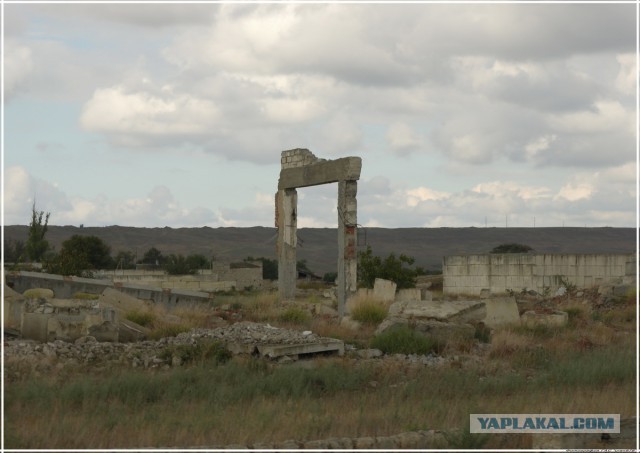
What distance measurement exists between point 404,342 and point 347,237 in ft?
23.3

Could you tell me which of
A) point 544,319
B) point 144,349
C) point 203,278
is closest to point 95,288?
Answer: point 144,349

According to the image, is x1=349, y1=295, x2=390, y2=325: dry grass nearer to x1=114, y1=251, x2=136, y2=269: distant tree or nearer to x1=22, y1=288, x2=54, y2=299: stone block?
x1=22, y1=288, x2=54, y2=299: stone block

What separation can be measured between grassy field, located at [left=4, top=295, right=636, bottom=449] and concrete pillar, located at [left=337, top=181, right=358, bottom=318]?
22.2 ft

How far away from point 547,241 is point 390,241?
2119 centimetres

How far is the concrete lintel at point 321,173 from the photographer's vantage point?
23.1 meters

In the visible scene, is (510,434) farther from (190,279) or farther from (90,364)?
(190,279)

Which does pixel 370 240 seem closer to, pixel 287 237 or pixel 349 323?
pixel 287 237

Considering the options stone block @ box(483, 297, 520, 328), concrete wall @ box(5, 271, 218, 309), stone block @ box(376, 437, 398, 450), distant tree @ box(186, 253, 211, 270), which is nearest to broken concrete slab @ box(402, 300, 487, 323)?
stone block @ box(483, 297, 520, 328)

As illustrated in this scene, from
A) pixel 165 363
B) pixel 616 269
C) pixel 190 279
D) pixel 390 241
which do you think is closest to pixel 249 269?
pixel 190 279

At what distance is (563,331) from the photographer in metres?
19.0

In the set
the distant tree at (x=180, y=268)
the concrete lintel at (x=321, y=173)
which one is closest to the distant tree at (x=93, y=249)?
the distant tree at (x=180, y=268)

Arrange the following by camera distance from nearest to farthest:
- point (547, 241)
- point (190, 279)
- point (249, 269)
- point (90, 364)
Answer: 1. point (90, 364)
2. point (190, 279)
3. point (249, 269)
4. point (547, 241)

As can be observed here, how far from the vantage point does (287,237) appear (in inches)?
1026

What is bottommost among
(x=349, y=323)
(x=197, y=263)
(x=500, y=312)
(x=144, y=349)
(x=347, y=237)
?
(x=144, y=349)
